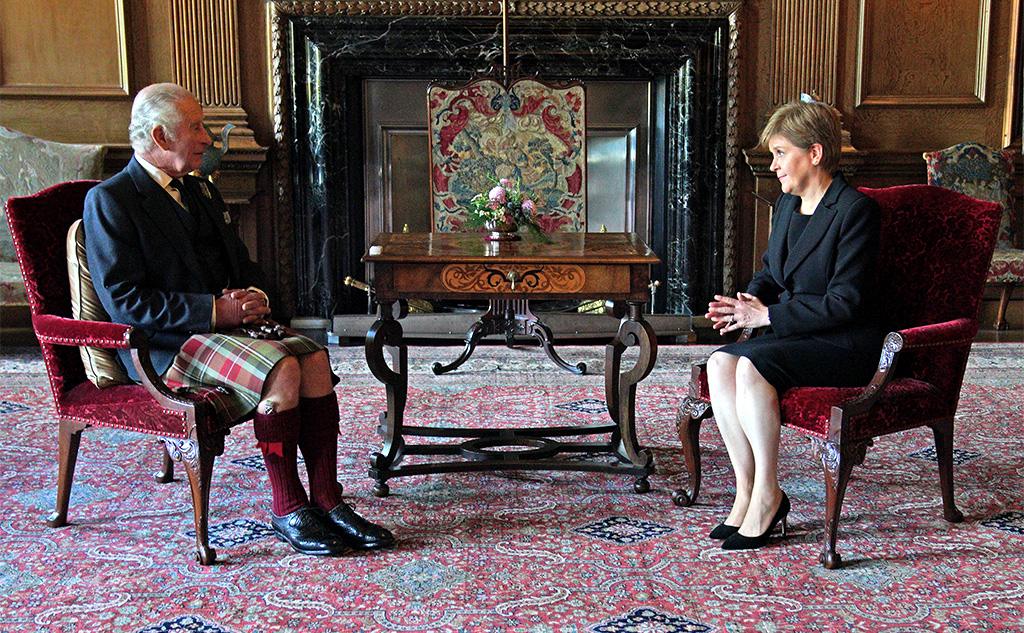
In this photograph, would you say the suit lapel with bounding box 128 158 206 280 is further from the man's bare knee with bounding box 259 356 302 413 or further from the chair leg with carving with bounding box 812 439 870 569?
the chair leg with carving with bounding box 812 439 870 569

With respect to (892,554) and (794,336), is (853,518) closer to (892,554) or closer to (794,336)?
(892,554)

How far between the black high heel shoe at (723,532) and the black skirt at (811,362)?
0.41 m

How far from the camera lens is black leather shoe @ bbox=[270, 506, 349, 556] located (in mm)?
2992

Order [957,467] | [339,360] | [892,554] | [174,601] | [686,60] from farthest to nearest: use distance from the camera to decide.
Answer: [686,60], [339,360], [957,467], [892,554], [174,601]

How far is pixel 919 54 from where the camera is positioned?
254 inches

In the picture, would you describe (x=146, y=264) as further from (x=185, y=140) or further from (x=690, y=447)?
(x=690, y=447)

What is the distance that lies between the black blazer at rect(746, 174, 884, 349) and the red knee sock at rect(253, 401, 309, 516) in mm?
1397

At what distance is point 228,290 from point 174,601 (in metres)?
0.94

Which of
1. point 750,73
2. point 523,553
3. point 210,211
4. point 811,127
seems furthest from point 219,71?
point 523,553

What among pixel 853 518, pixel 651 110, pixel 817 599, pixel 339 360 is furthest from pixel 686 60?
pixel 817 599

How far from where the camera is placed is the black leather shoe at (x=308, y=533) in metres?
2.99

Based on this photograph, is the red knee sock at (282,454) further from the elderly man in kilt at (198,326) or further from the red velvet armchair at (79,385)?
the red velvet armchair at (79,385)

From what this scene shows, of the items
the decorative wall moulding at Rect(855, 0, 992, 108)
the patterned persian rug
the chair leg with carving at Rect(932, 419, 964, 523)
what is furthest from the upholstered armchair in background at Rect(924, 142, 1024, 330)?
the chair leg with carving at Rect(932, 419, 964, 523)

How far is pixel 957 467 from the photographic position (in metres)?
3.80
